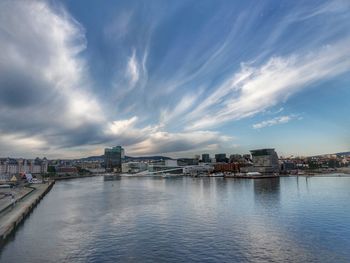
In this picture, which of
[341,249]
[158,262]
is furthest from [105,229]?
→ [341,249]

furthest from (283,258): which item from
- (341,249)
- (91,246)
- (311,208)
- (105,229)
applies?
(311,208)

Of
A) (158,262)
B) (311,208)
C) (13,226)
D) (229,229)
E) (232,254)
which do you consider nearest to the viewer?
(158,262)

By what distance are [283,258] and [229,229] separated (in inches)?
367

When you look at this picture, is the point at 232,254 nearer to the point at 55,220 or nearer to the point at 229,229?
the point at 229,229

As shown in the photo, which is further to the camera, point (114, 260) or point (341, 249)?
point (341, 249)

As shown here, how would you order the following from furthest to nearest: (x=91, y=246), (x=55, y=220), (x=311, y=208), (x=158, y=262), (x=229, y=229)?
(x=311, y=208), (x=55, y=220), (x=229, y=229), (x=91, y=246), (x=158, y=262)

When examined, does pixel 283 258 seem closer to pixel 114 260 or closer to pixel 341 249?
pixel 341 249

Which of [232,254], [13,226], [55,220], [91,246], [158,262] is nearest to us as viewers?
[158,262]

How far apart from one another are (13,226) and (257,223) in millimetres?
25718

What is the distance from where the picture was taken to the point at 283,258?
Answer: 68.2ft

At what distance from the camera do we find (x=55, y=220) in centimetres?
3862

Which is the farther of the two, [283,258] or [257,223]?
[257,223]

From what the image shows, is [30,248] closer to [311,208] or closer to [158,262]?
[158,262]

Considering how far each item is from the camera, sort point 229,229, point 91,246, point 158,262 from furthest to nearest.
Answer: point 229,229
point 91,246
point 158,262
